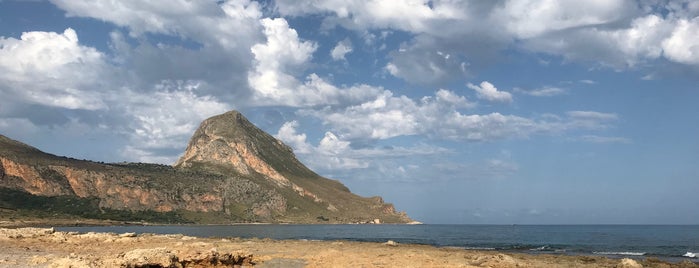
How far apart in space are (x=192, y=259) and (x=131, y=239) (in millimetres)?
25016

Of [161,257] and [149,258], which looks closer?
[149,258]

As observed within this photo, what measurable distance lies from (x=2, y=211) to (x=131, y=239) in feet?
526

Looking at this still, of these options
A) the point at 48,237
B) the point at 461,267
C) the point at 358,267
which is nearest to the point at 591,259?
the point at 461,267

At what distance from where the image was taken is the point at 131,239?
42438 millimetres

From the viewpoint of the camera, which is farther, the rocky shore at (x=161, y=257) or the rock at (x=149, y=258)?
the rocky shore at (x=161, y=257)

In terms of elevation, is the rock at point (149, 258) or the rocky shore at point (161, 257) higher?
the rock at point (149, 258)

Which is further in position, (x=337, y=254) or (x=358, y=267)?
(x=337, y=254)

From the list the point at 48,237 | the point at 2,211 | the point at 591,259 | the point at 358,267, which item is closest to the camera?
the point at 358,267

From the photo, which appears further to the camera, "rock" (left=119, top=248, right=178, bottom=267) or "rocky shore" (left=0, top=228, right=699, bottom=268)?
"rocky shore" (left=0, top=228, right=699, bottom=268)

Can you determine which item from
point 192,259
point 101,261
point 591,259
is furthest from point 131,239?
point 591,259

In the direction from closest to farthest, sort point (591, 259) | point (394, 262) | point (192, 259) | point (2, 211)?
point (192, 259) → point (394, 262) → point (591, 259) → point (2, 211)

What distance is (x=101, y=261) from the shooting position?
1711cm

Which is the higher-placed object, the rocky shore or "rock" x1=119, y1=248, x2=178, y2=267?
"rock" x1=119, y1=248, x2=178, y2=267

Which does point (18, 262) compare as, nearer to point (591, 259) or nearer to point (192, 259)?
point (192, 259)
